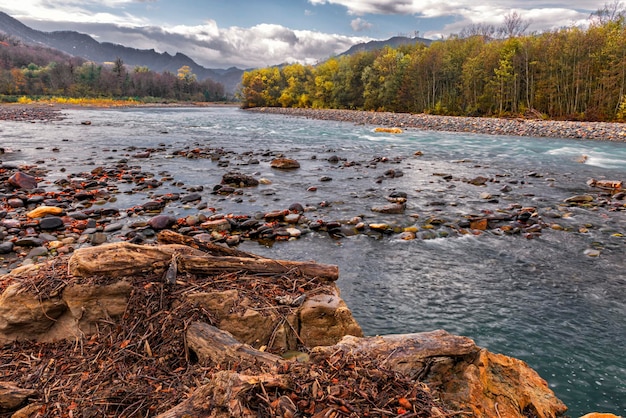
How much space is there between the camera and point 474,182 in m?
17.9

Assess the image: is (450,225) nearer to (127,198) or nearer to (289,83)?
(127,198)

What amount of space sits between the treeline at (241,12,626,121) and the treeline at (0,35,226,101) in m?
85.7

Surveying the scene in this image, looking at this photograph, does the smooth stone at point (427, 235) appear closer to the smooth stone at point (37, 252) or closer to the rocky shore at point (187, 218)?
the rocky shore at point (187, 218)

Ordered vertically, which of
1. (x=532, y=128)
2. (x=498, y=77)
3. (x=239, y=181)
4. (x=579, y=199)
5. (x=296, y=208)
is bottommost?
(x=296, y=208)

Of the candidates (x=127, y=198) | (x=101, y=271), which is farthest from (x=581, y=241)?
(x=127, y=198)

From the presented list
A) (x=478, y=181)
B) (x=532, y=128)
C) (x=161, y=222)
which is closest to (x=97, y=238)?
(x=161, y=222)

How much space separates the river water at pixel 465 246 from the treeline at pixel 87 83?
354ft

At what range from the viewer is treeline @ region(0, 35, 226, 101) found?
118 meters

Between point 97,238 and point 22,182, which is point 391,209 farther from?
point 22,182

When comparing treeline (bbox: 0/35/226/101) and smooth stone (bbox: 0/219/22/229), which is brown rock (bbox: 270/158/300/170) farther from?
treeline (bbox: 0/35/226/101)

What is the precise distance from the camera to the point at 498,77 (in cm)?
6081

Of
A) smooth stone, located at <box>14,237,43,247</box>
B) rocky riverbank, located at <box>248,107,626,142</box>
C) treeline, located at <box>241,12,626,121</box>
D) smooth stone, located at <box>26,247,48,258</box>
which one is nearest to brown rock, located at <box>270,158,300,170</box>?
smooth stone, located at <box>14,237,43,247</box>

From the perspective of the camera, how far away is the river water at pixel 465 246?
624cm

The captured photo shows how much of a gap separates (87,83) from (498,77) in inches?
5443
